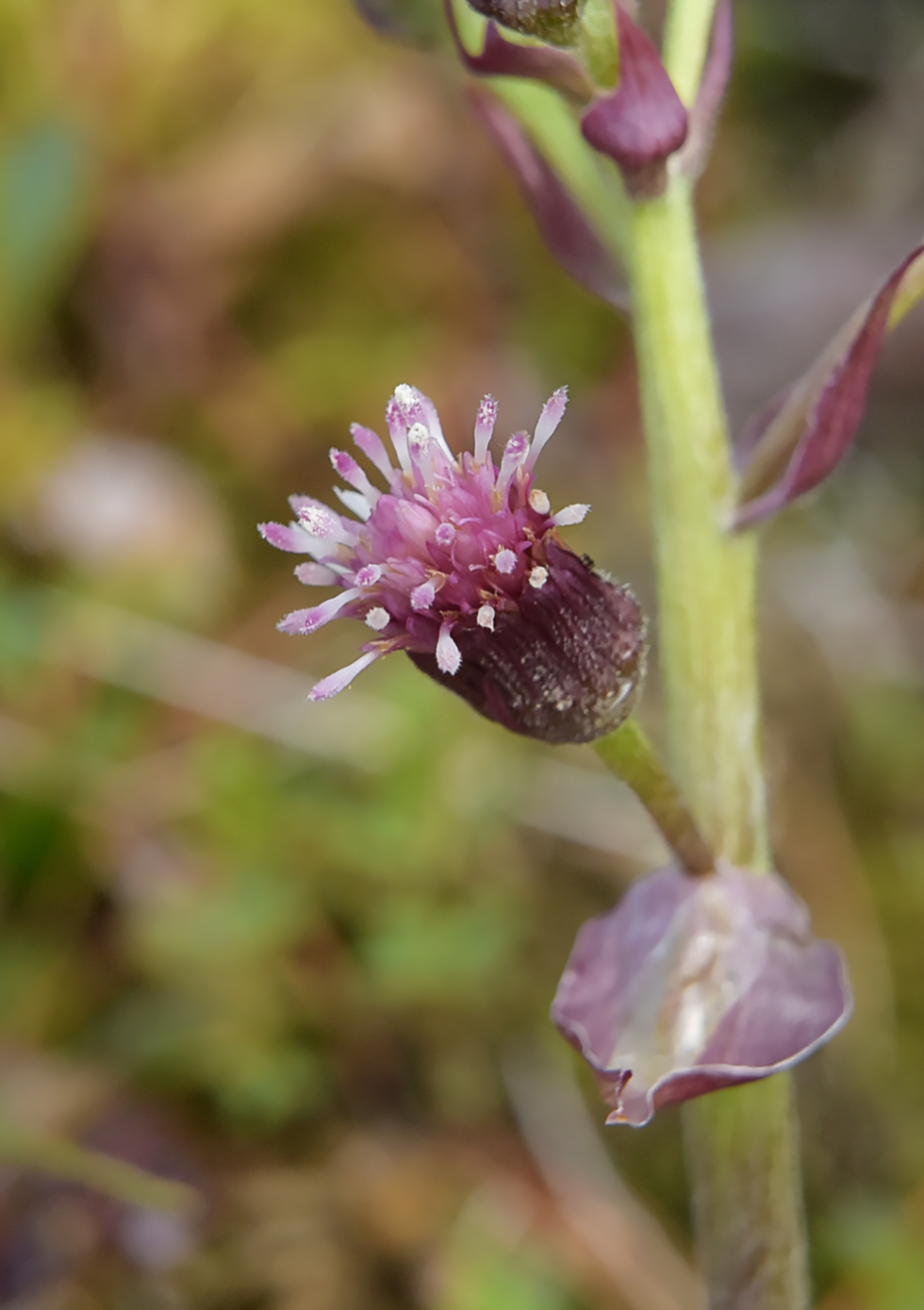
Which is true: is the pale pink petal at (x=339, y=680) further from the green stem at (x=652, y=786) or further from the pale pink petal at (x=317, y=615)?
the green stem at (x=652, y=786)

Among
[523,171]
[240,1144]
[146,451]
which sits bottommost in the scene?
[240,1144]

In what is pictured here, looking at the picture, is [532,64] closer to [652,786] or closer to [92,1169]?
[652,786]

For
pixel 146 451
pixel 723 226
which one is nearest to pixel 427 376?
pixel 146 451

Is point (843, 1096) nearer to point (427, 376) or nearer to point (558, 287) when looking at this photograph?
point (427, 376)

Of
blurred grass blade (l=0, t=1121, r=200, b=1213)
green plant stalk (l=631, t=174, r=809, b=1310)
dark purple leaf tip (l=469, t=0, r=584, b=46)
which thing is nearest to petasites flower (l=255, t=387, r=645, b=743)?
green plant stalk (l=631, t=174, r=809, b=1310)

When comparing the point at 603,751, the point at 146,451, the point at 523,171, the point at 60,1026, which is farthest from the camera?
the point at 146,451

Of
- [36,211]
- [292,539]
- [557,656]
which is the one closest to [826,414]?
[557,656]

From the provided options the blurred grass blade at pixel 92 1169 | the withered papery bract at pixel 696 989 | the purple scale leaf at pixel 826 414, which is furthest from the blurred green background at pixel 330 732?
the withered papery bract at pixel 696 989

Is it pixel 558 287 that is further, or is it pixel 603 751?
pixel 558 287
